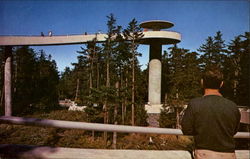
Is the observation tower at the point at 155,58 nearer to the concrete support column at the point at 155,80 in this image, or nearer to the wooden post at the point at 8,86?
the concrete support column at the point at 155,80

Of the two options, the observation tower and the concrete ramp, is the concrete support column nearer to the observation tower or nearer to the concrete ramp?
the observation tower

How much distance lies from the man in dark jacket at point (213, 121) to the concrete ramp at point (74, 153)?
4.45 feet

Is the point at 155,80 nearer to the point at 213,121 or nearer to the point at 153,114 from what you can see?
the point at 153,114

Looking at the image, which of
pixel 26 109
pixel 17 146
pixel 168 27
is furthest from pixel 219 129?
pixel 26 109

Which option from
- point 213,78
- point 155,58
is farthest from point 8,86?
point 155,58

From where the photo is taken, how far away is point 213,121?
7.81ft

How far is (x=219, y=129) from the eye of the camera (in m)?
2.39

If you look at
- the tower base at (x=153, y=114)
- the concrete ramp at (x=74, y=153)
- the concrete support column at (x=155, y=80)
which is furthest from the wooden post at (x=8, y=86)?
the concrete support column at (x=155, y=80)

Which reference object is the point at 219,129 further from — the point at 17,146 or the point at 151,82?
the point at 151,82

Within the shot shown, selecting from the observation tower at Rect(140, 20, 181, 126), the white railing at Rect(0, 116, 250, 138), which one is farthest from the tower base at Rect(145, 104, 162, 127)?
the white railing at Rect(0, 116, 250, 138)

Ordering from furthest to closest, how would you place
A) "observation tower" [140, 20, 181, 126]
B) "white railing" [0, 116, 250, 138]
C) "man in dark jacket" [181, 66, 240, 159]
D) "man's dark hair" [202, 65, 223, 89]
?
1. "observation tower" [140, 20, 181, 126]
2. "white railing" [0, 116, 250, 138]
3. "man's dark hair" [202, 65, 223, 89]
4. "man in dark jacket" [181, 66, 240, 159]

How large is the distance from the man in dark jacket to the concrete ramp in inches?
53.4

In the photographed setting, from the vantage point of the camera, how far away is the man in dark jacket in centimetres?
238

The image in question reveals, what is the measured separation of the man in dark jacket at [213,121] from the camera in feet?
7.81
